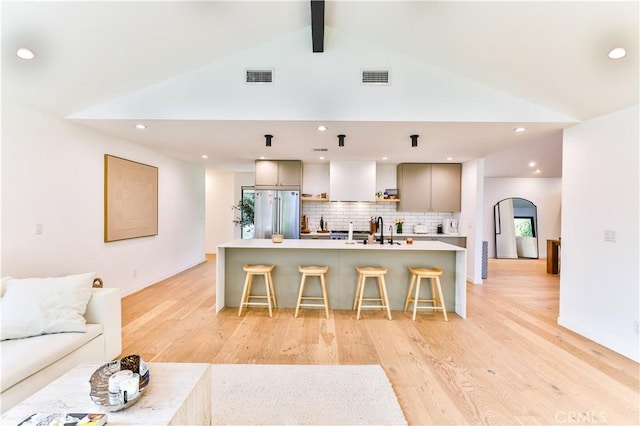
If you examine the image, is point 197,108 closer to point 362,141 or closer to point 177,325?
point 362,141

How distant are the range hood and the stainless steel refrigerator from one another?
0.80 meters

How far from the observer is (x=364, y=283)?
3777 mm

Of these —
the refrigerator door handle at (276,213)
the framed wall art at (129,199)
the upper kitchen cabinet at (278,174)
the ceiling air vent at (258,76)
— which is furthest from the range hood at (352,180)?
the framed wall art at (129,199)

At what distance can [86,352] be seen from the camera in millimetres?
2156

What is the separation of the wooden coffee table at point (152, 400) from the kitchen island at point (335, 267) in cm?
230

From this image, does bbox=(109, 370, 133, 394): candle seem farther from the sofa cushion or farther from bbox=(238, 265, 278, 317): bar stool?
bbox=(238, 265, 278, 317): bar stool

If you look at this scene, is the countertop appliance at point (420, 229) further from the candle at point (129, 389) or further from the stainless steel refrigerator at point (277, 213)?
the candle at point (129, 389)

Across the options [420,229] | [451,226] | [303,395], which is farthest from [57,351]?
[451,226]

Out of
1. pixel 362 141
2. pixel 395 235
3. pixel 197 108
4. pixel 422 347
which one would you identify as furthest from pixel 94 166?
pixel 395 235

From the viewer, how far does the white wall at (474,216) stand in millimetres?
5387

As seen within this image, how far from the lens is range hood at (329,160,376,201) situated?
5816 millimetres

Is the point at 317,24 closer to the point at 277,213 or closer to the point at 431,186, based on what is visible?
the point at 277,213

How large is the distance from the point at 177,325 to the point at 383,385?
2.41 m

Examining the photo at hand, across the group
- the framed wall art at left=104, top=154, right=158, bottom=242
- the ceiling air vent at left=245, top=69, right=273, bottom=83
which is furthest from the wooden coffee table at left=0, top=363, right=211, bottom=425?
the framed wall art at left=104, top=154, right=158, bottom=242
